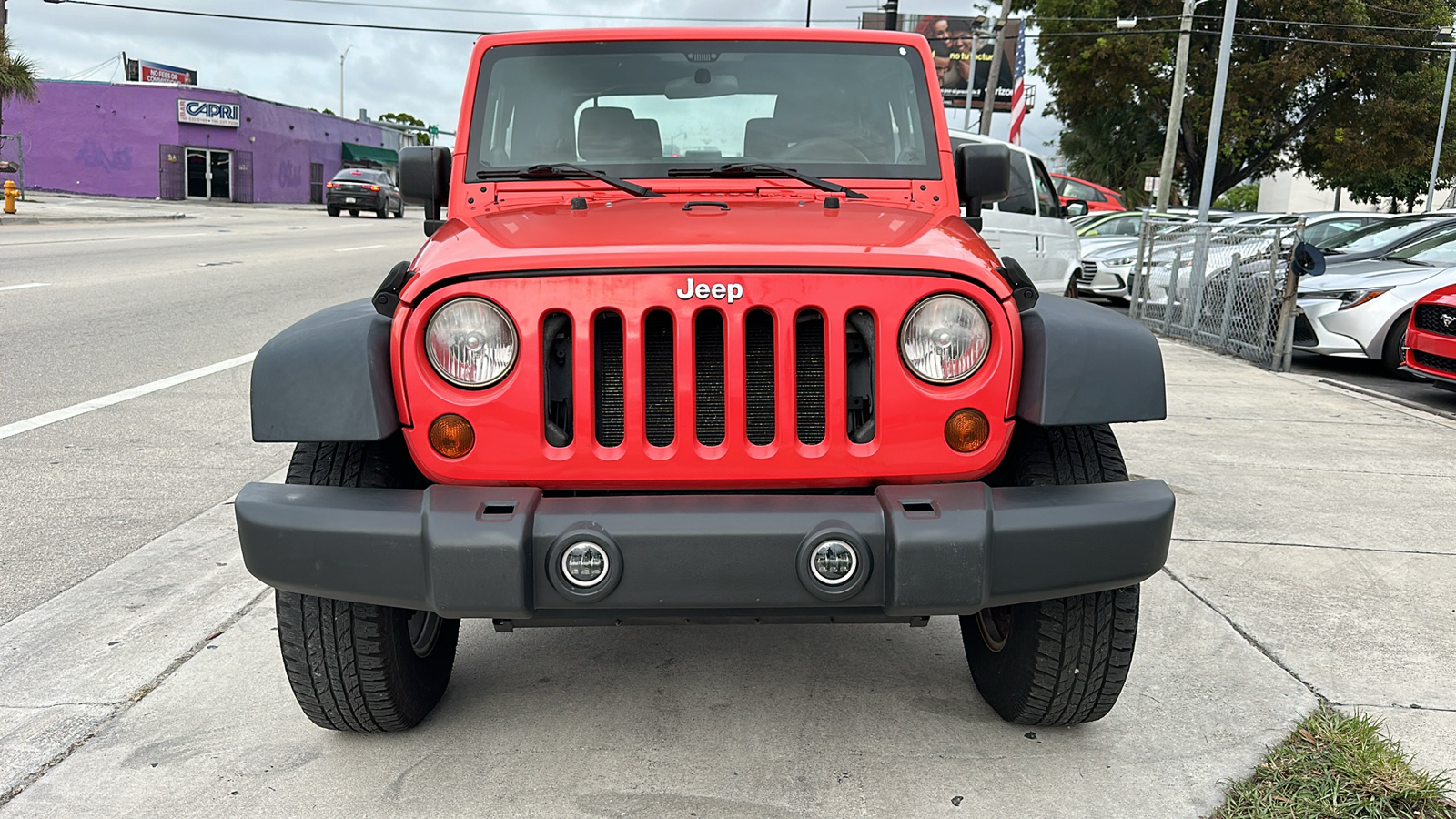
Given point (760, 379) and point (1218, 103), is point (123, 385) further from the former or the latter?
point (1218, 103)

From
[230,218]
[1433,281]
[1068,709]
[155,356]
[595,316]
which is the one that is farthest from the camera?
[230,218]

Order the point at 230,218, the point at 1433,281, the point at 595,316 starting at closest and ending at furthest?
1. the point at 595,316
2. the point at 1433,281
3. the point at 230,218

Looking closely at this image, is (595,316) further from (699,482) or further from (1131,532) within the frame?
(1131,532)

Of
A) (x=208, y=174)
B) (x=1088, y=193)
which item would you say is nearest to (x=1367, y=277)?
(x=1088, y=193)

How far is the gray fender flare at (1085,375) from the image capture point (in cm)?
265

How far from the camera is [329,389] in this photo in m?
2.62

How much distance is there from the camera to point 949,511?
2.53 meters

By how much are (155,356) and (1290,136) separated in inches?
1389

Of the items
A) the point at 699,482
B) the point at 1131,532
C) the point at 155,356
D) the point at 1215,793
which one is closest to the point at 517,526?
the point at 699,482

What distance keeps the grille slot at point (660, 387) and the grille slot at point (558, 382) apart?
17cm

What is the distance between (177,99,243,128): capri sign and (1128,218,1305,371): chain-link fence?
40.8 metres

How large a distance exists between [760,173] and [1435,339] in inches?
270

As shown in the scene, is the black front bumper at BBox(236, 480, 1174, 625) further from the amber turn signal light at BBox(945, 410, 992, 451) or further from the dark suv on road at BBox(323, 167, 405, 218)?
the dark suv on road at BBox(323, 167, 405, 218)

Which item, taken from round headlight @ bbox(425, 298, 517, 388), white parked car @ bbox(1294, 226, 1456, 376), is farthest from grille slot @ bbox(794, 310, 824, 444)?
white parked car @ bbox(1294, 226, 1456, 376)
